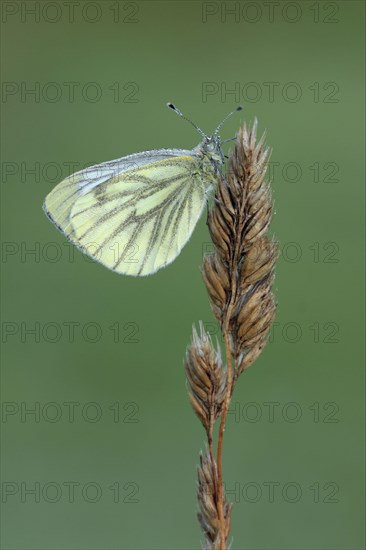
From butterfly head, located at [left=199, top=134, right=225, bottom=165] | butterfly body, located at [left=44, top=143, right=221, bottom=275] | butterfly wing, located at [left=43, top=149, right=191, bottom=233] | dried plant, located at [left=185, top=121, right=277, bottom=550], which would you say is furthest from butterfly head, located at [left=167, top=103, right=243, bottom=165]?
dried plant, located at [left=185, top=121, right=277, bottom=550]

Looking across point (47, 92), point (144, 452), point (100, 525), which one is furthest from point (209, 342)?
point (47, 92)

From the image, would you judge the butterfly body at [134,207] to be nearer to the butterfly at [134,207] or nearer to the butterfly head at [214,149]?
the butterfly at [134,207]

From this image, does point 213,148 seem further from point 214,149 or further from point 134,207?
point 134,207

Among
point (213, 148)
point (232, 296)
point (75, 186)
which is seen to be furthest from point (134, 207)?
point (232, 296)

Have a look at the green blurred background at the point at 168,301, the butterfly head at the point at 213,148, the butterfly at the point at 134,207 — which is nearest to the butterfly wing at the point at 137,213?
the butterfly at the point at 134,207

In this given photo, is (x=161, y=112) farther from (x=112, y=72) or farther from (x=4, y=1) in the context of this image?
(x=4, y=1)

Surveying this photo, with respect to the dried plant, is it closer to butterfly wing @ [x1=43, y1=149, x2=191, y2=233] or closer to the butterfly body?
the butterfly body
